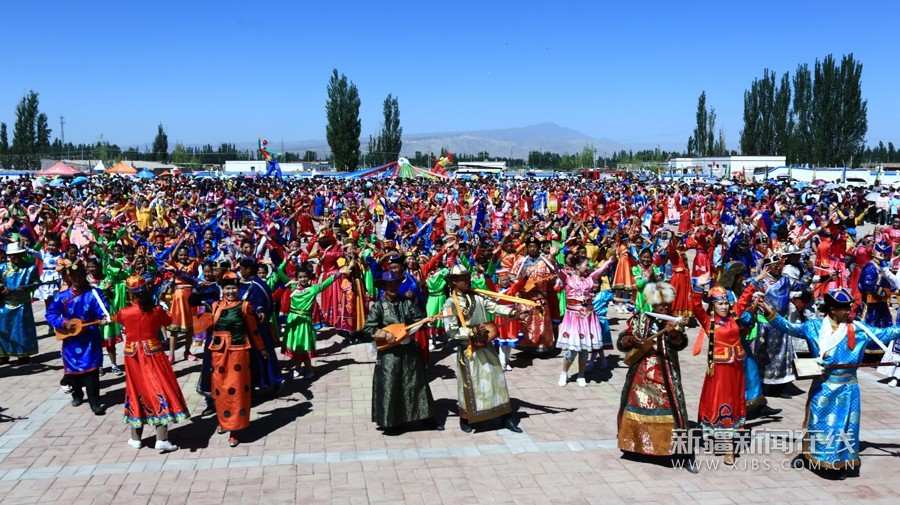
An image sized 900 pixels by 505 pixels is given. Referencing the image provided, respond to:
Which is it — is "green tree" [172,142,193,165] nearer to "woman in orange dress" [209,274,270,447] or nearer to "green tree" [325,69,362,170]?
"green tree" [325,69,362,170]

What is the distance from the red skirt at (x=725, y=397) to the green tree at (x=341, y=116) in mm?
63436

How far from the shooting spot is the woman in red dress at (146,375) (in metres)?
6.53

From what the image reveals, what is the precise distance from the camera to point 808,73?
208ft

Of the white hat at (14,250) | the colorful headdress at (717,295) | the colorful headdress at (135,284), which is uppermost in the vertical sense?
the white hat at (14,250)

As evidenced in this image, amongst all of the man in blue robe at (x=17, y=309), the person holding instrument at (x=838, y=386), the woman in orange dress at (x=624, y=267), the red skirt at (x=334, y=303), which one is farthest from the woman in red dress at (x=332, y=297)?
the person holding instrument at (x=838, y=386)

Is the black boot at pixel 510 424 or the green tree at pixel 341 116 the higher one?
the green tree at pixel 341 116

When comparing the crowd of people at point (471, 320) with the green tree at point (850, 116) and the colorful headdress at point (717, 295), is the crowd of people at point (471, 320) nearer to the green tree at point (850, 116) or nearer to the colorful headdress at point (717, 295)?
the colorful headdress at point (717, 295)

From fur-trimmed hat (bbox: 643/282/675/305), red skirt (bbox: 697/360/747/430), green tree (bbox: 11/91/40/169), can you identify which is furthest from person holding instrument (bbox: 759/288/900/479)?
green tree (bbox: 11/91/40/169)

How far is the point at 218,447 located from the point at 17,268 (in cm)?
478

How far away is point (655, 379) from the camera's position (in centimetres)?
607

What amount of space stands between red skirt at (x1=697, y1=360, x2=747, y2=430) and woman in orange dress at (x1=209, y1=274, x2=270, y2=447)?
4254 millimetres

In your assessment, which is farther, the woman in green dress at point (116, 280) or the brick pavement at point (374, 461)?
the woman in green dress at point (116, 280)

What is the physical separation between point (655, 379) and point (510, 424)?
5.78ft

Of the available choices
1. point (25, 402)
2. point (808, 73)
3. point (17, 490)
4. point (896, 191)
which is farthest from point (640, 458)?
point (808, 73)
